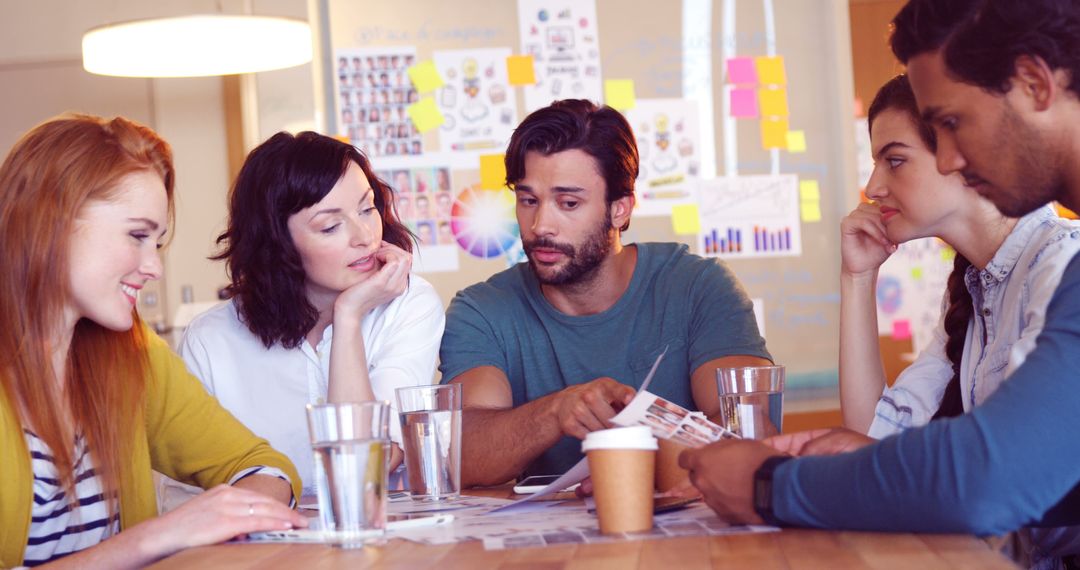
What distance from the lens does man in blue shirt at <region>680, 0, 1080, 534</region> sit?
100 centimetres

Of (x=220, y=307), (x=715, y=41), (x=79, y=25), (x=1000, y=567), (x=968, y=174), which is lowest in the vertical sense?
(x=1000, y=567)

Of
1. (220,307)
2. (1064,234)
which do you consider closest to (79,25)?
(220,307)

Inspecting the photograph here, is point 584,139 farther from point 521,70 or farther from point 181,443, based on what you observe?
point 521,70

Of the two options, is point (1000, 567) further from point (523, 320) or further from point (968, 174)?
point (523, 320)

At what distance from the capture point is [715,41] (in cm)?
395

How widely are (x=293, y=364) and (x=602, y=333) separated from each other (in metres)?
0.59

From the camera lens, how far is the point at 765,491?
111 centimetres

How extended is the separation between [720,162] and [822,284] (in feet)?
1.85

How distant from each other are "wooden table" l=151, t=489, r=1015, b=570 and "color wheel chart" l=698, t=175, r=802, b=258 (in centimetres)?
291

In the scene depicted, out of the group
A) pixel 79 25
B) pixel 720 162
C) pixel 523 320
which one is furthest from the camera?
pixel 79 25

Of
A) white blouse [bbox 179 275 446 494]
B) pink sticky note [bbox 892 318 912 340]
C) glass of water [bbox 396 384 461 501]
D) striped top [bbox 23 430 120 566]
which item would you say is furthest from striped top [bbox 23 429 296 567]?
pink sticky note [bbox 892 318 912 340]

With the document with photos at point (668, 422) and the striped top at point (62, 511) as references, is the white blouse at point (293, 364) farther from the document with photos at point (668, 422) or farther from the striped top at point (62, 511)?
the document with photos at point (668, 422)

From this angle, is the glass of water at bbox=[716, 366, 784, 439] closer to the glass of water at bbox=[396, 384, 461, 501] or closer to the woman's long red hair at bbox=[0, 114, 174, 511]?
the glass of water at bbox=[396, 384, 461, 501]

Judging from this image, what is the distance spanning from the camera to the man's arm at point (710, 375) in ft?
6.57
